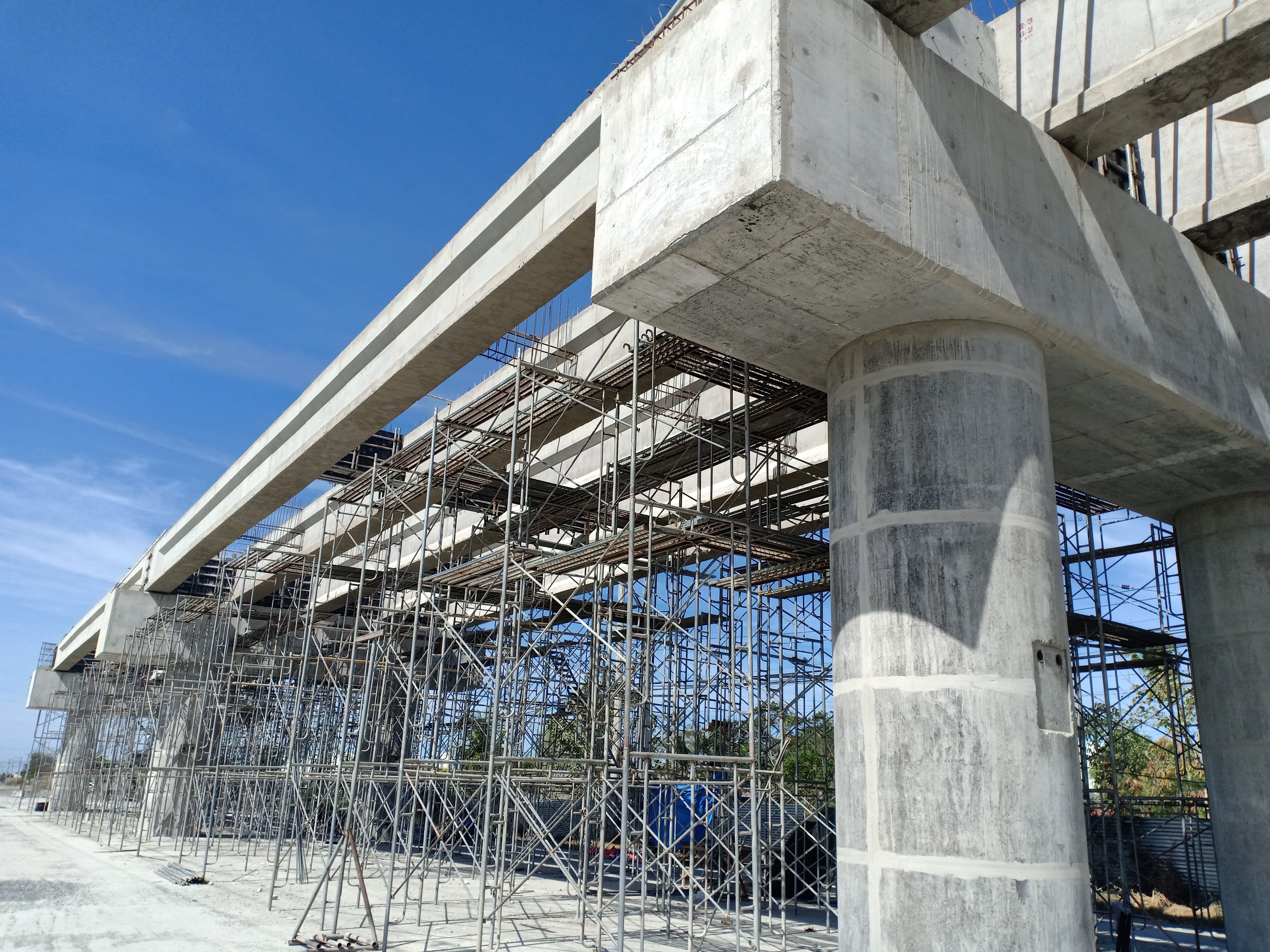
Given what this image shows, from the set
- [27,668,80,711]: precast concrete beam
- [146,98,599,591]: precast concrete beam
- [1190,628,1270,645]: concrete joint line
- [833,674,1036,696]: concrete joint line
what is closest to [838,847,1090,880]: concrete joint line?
[833,674,1036,696]: concrete joint line

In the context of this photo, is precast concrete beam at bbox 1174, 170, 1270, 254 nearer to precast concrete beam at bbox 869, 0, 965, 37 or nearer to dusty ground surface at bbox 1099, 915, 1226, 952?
precast concrete beam at bbox 869, 0, 965, 37

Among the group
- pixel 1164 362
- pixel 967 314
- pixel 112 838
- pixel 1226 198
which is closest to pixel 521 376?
pixel 967 314

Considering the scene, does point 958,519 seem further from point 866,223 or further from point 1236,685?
point 1236,685

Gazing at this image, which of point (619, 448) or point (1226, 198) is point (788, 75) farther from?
point (619, 448)

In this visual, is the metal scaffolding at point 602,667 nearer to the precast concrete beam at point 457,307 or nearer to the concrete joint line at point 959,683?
the precast concrete beam at point 457,307

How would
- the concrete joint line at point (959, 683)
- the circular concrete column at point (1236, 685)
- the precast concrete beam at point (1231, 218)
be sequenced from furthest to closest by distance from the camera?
1. the circular concrete column at point (1236, 685)
2. the precast concrete beam at point (1231, 218)
3. the concrete joint line at point (959, 683)

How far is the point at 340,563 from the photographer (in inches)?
1075

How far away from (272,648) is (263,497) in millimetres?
11867

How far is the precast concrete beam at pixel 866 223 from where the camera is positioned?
7852 mm

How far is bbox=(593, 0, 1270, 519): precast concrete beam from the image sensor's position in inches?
309

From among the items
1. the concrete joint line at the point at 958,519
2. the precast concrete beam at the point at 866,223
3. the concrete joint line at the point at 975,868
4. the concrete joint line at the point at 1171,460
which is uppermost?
the precast concrete beam at the point at 866,223

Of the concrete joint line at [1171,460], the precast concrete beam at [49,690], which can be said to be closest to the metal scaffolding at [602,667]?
the concrete joint line at [1171,460]

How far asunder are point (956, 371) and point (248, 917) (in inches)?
571

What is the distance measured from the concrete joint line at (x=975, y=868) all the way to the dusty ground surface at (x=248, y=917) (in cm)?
392
